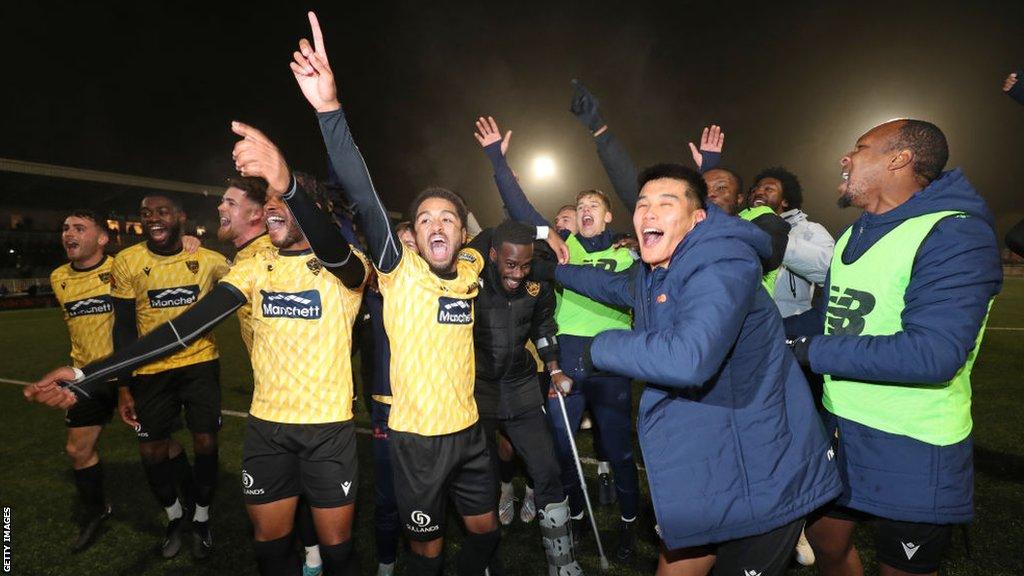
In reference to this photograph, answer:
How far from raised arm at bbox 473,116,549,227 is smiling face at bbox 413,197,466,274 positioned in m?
1.39

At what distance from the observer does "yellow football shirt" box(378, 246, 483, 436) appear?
9.99ft

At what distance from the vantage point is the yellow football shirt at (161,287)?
479cm

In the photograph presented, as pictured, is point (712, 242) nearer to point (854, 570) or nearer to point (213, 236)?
point (854, 570)

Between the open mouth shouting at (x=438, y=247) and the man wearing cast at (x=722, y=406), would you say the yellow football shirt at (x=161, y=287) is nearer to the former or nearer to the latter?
the open mouth shouting at (x=438, y=247)

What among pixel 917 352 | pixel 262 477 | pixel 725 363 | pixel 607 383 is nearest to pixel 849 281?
pixel 917 352

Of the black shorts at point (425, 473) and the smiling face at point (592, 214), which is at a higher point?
the smiling face at point (592, 214)

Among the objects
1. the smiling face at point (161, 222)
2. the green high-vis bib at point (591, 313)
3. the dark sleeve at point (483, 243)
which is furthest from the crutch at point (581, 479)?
the smiling face at point (161, 222)

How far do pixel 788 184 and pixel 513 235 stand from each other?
298 cm

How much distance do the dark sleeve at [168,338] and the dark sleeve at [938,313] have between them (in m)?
3.36

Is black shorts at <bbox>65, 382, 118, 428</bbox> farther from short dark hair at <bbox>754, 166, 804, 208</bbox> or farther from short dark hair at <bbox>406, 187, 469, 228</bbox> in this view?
short dark hair at <bbox>754, 166, 804, 208</bbox>

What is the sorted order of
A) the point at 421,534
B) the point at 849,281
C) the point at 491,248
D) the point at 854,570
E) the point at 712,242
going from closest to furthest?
the point at 712,242
the point at 849,281
the point at 854,570
the point at 421,534
the point at 491,248

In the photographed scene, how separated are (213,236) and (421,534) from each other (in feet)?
196

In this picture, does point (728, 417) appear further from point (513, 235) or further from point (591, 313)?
point (591, 313)

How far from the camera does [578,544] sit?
4.43 meters
